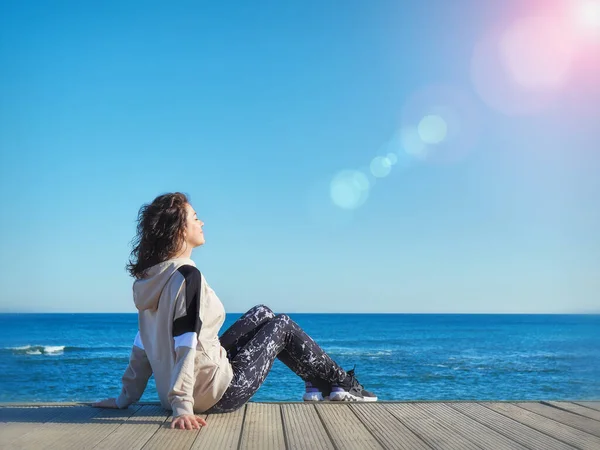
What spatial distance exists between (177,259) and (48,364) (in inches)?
989

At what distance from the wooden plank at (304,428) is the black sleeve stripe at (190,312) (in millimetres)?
684

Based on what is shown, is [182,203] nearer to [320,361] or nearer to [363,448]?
[320,361]

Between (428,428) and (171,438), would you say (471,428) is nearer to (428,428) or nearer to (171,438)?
(428,428)

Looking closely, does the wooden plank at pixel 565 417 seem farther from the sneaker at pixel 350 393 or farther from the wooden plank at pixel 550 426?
the sneaker at pixel 350 393

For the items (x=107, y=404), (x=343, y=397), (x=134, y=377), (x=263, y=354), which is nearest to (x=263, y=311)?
(x=263, y=354)

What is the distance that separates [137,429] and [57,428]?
40cm

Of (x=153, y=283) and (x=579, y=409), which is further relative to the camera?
(x=579, y=409)

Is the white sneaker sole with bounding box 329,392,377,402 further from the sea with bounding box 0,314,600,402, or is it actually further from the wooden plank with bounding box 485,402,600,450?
the sea with bounding box 0,314,600,402

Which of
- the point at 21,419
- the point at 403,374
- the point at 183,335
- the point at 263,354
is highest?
the point at 183,335

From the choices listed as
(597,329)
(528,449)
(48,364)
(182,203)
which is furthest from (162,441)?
(597,329)

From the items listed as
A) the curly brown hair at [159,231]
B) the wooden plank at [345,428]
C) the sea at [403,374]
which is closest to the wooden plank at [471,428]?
the wooden plank at [345,428]

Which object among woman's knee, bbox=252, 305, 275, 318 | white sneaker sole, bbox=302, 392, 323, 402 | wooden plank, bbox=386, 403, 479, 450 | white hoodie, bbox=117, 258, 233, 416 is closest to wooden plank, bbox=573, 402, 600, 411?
wooden plank, bbox=386, 403, 479, 450

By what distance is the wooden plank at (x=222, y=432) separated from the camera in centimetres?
251

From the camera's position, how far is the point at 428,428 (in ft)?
9.49
